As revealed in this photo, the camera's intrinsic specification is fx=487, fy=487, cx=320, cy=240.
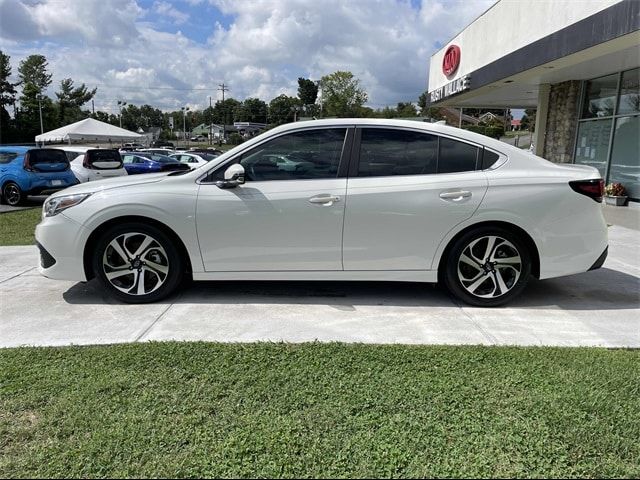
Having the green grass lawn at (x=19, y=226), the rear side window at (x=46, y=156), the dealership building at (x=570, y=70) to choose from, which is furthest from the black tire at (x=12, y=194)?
the dealership building at (x=570, y=70)

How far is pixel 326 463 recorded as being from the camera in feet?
7.30

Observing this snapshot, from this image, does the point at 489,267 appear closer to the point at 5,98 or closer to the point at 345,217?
the point at 345,217

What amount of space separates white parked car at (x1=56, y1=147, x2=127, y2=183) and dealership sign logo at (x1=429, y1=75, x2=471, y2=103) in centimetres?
1148

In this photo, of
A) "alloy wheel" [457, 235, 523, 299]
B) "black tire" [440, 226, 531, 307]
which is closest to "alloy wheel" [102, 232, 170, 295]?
"black tire" [440, 226, 531, 307]

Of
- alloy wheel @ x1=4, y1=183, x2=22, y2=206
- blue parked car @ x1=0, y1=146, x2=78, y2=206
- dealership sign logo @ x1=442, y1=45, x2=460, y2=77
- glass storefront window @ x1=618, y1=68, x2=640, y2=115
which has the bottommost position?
alloy wheel @ x1=4, y1=183, x2=22, y2=206

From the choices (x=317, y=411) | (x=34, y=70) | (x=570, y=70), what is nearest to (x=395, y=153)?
(x=317, y=411)

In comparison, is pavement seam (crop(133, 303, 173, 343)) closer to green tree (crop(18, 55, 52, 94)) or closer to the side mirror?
the side mirror

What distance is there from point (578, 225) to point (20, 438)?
4.25 meters

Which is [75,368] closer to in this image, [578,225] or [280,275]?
[280,275]

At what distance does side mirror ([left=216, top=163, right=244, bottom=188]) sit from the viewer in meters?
4.06

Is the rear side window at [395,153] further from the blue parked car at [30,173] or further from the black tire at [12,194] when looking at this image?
the black tire at [12,194]

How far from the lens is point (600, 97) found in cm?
1320

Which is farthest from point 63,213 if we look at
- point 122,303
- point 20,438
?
point 20,438

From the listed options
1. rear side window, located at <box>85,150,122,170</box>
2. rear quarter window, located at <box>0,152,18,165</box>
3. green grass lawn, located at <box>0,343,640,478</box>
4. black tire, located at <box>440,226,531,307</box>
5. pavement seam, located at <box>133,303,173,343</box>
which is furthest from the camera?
rear side window, located at <box>85,150,122,170</box>
